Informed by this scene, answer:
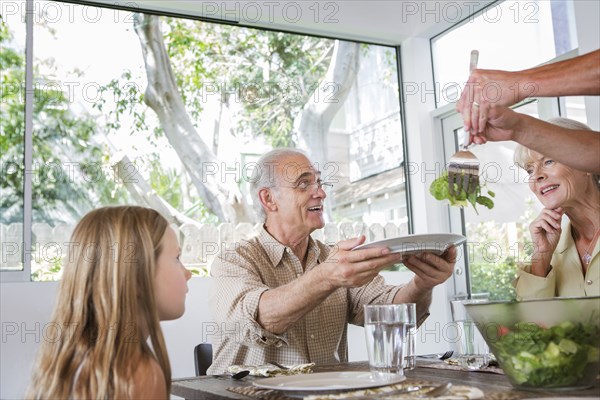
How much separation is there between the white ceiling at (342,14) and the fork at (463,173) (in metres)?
1.90

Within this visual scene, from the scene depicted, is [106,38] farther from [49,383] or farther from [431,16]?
[49,383]

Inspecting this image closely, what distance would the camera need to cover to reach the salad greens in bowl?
1162mm

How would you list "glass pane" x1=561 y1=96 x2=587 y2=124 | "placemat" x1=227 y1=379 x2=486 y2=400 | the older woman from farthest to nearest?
"glass pane" x1=561 y1=96 x2=587 y2=124
the older woman
"placemat" x1=227 y1=379 x2=486 y2=400

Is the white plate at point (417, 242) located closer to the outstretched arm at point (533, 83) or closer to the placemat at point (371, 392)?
the outstretched arm at point (533, 83)

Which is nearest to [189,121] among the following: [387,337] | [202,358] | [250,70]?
[250,70]

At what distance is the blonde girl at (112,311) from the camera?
3.91 feet

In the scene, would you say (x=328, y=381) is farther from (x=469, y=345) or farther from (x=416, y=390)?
(x=469, y=345)

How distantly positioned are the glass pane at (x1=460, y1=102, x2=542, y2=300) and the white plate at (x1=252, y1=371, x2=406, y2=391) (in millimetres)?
2292

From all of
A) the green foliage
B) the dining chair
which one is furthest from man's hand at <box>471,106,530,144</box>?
the green foliage

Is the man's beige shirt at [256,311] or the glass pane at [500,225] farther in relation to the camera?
the glass pane at [500,225]

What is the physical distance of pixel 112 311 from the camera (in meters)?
1.26

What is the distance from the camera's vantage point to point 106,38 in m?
3.53

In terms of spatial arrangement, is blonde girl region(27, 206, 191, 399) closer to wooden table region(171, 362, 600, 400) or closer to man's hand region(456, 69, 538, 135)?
wooden table region(171, 362, 600, 400)

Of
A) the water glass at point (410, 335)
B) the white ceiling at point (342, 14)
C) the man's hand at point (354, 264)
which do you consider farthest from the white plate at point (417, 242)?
the white ceiling at point (342, 14)
